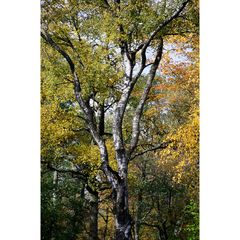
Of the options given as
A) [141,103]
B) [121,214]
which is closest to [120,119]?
[141,103]

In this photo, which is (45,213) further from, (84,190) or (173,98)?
(173,98)

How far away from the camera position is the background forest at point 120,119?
4.07m

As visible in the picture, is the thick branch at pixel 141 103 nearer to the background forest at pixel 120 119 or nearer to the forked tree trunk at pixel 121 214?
the background forest at pixel 120 119

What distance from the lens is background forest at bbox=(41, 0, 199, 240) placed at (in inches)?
160

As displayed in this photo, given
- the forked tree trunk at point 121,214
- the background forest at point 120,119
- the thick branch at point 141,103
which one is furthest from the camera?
the thick branch at point 141,103

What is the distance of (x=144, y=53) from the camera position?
13.4 feet

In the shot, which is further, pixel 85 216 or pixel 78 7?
pixel 85 216

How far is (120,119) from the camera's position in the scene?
4.17 meters

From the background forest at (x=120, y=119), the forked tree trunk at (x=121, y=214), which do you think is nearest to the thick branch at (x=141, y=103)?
the background forest at (x=120, y=119)

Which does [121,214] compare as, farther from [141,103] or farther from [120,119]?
[141,103]

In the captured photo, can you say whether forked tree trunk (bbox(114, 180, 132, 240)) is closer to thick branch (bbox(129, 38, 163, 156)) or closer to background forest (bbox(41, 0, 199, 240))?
background forest (bbox(41, 0, 199, 240))

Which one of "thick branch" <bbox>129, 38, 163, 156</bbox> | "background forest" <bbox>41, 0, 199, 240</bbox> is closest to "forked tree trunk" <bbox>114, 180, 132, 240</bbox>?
"background forest" <bbox>41, 0, 199, 240</bbox>
